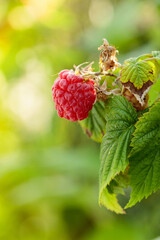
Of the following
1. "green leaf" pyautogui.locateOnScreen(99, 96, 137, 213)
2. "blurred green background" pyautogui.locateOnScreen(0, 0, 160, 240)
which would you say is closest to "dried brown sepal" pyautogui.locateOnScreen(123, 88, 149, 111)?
"green leaf" pyautogui.locateOnScreen(99, 96, 137, 213)

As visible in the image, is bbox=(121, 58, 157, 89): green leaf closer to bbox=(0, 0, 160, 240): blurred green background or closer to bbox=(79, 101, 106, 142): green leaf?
bbox=(79, 101, 106, 142): green leaf

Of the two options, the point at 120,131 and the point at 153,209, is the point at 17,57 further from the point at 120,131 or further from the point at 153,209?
the point at 120,131

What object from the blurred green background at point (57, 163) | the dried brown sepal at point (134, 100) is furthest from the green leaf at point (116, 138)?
the blurred green background at point (57, 163)

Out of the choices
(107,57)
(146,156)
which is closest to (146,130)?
(146,156)

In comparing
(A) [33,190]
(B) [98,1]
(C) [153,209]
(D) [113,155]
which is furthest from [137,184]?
(B) [98,1]

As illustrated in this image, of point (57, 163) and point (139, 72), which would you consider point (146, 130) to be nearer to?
point (139, 72)

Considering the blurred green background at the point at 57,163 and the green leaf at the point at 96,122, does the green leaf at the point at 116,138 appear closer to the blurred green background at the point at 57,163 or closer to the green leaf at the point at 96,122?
the green leaf at the point at 96,122
